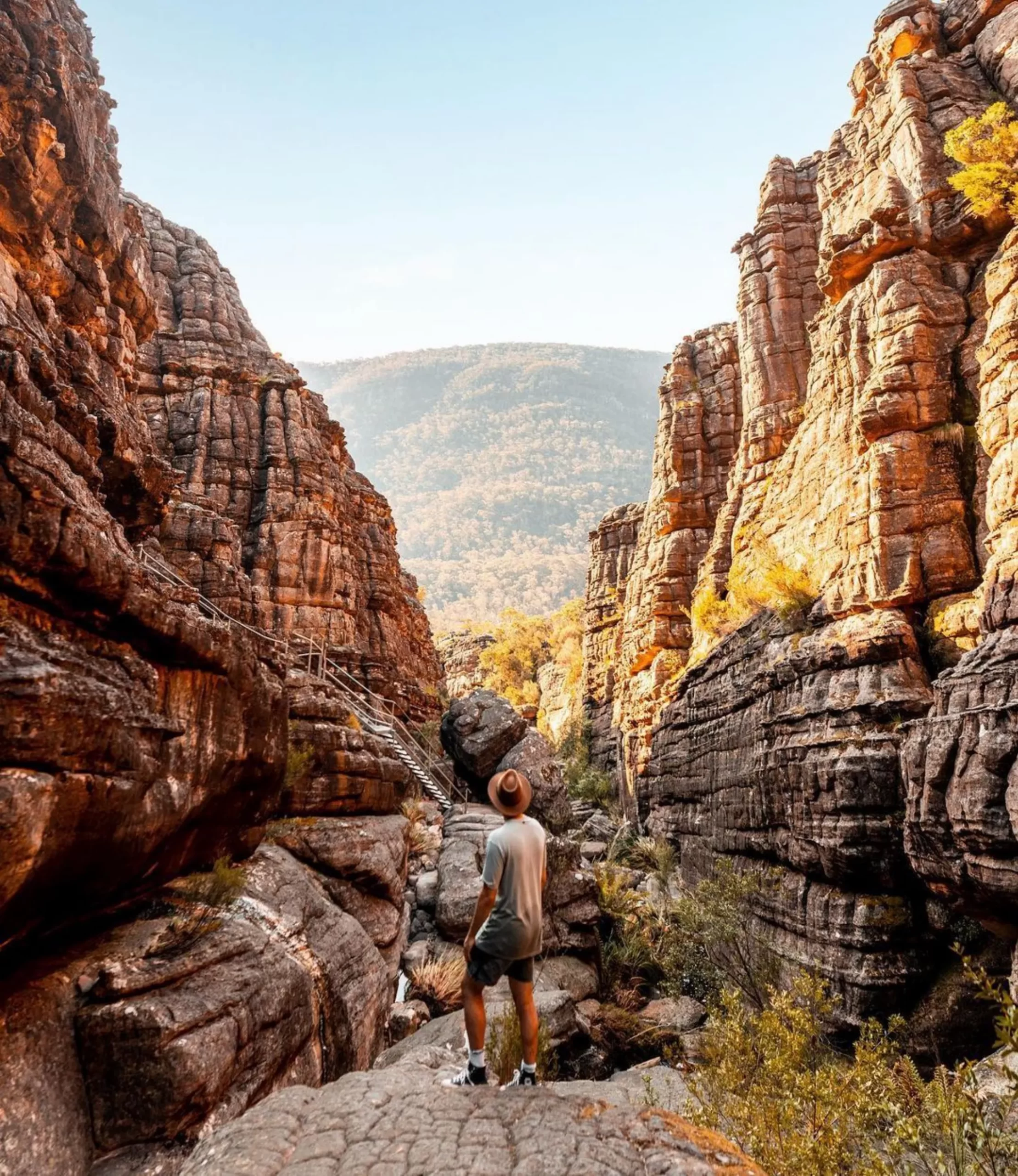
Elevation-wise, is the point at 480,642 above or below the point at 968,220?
below

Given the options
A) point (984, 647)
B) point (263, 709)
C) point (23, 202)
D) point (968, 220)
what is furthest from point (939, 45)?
point (263, 709)

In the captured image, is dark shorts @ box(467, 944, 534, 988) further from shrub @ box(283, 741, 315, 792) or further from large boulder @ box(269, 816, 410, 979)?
shrub @ box(283, 741, 315, 792)

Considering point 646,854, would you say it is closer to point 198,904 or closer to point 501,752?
point 501,752

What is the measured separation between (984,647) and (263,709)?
11.7m

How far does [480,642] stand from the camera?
70312 mm

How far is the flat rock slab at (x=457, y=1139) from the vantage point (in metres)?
3.20

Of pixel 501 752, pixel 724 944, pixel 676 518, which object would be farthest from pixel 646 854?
pixel 676 518

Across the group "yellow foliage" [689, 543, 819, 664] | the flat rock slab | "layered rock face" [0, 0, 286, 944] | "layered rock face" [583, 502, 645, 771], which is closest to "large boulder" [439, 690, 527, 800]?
"yellow foliage" [689, 543, 819, 664]

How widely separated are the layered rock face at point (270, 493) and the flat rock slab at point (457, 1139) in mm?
18880

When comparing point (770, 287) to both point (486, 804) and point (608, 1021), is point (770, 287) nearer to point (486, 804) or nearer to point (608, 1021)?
point (486, 804)

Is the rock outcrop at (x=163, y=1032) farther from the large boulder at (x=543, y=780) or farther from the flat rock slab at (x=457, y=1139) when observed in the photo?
the large boulder at (x=543, y=780)

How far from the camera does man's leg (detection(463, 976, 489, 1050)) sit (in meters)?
4.23

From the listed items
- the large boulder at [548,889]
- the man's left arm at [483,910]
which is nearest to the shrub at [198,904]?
the man's left arm at [483,910]

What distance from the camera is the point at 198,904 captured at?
611 cm
